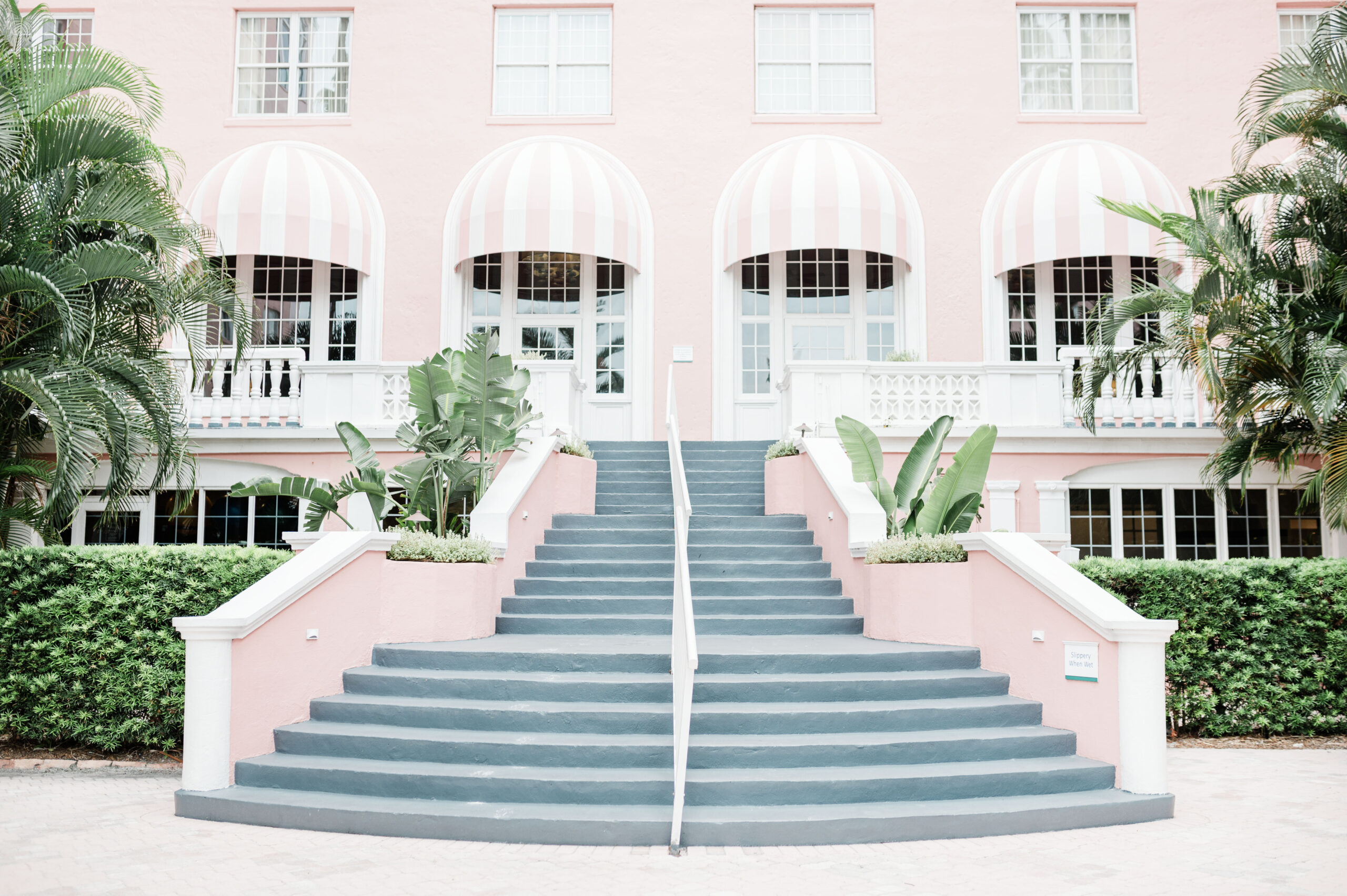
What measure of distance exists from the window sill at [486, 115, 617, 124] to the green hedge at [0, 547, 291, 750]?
11.1m

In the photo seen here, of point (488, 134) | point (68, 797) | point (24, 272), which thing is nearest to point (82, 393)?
point (24, 272)

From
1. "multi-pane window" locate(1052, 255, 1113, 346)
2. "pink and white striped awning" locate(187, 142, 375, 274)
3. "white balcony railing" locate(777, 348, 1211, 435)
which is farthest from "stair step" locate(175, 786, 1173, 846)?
"multi-pane window" locate(1052, 255, 1113, 346)

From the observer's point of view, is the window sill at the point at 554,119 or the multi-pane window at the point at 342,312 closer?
the multi-pane window at the point at 342,312

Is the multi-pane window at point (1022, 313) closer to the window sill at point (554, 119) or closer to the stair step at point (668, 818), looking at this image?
the window sill at point (554, 119)

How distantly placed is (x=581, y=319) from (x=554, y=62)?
182 inches

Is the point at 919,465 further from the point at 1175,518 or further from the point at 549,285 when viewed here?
the point at 549,285

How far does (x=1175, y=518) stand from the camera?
15.3m

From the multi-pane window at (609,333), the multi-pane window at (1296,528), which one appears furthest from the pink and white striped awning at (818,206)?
the multi-pane window at (1296,528)

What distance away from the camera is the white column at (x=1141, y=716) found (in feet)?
23.7

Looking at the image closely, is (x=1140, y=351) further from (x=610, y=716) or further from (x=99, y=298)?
(x=99, y=298)

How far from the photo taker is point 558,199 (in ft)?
54.3

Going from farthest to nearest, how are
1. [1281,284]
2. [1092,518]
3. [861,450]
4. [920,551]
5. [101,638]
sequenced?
[1092,518]
[1281,284]
[861,450]
[920,551]
[101,638]

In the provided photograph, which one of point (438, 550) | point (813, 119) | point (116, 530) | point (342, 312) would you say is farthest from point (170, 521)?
point (813, 119)

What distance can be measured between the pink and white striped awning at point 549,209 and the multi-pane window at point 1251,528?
10273mm
